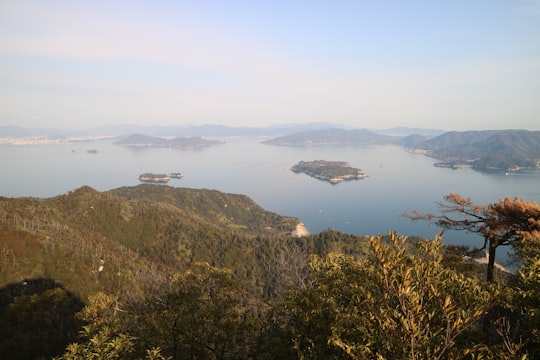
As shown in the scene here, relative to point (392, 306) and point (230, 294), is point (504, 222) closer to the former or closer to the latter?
point (392, 306)

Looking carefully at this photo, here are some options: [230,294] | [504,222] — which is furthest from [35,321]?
[504,222]

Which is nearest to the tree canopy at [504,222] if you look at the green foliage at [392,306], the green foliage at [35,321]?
the green foliage at [392,306]

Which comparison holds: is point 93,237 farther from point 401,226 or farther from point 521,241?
point 401,226

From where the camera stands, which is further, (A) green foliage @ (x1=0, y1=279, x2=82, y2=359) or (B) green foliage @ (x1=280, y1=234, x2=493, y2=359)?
(A) green foliage @ (x1=0, y1=279, x2=82, y2=359)

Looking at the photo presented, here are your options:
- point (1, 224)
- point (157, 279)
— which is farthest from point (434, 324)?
point (1, 224)

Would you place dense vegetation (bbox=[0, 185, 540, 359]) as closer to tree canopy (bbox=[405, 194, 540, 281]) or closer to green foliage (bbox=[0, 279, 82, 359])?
green foliage (bbox=[0, 279, 82, 359])

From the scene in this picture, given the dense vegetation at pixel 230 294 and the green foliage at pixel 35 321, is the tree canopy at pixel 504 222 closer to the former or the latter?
the dense vegetation at pixel 230 294

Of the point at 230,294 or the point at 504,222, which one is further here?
the point at 230,294

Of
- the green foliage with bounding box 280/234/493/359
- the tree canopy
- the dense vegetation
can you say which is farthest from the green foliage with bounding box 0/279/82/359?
the tree canopy
